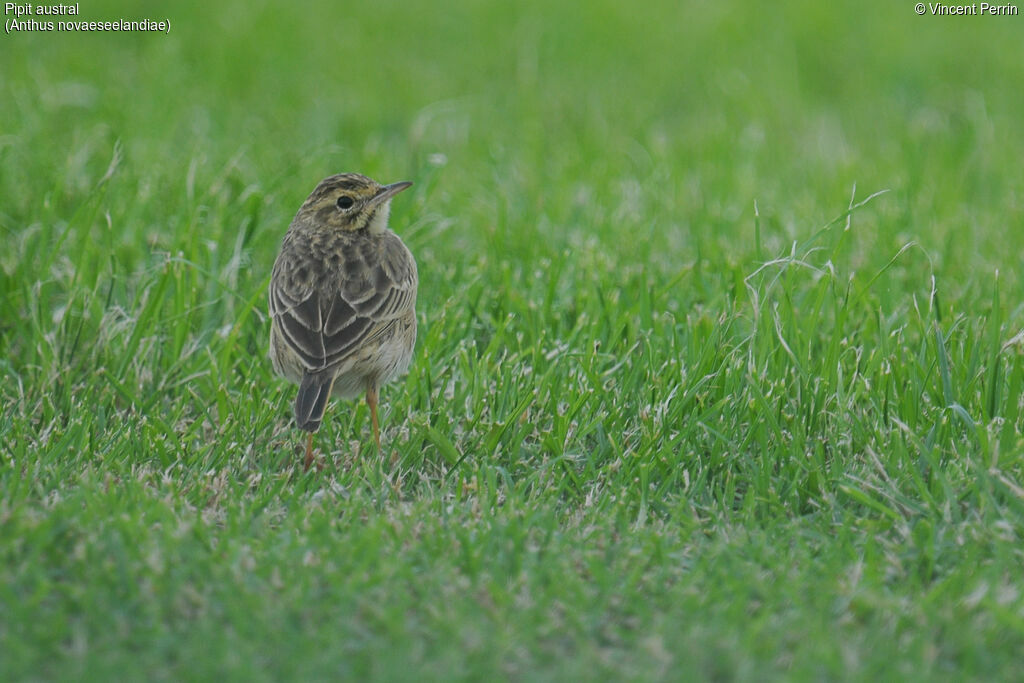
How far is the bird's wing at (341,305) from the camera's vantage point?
530 cm

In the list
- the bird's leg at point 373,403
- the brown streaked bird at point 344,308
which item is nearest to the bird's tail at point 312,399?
the brown streaked bird at point 344,308

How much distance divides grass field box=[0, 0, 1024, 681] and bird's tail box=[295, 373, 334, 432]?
229 mm

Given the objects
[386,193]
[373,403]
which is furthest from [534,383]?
[386,193]

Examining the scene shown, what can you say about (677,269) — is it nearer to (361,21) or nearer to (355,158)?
(355,158)

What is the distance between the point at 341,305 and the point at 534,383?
90cm

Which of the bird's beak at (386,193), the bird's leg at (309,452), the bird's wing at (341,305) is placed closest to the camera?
the bird's leg at (309,452)

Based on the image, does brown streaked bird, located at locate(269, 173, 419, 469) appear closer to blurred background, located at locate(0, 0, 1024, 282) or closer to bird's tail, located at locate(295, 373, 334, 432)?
bird's tail, located at locate(295, 373, 334, 432)

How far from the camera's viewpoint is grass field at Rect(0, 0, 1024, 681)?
151 inches

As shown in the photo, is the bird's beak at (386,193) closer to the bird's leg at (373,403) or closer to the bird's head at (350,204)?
the bird's head at (350,204)

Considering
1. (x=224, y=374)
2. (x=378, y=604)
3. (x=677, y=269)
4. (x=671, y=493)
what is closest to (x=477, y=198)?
(x=677, y=269)

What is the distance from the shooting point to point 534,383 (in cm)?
562

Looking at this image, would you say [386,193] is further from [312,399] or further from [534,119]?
[534,119]

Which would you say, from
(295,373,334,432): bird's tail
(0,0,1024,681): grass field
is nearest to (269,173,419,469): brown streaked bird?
(295,373,334,432): bird's tail

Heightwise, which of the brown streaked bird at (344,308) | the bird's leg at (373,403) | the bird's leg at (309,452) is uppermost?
the brown streaked bird at (344,308)
